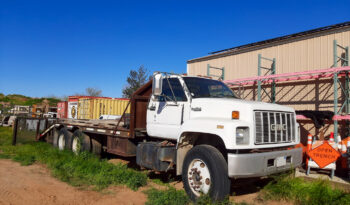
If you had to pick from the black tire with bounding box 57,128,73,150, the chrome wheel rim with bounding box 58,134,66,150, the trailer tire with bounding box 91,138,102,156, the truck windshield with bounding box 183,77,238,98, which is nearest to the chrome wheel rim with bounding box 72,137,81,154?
the black tire with bounding box 57,128,73,150

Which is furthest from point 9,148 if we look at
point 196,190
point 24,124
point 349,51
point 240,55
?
point 349,51

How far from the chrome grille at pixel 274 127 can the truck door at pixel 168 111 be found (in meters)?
1.54

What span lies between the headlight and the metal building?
23.3ft

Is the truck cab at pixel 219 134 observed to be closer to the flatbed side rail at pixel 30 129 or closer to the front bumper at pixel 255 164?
the front bumper at pixel 255 164

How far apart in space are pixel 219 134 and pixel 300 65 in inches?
359

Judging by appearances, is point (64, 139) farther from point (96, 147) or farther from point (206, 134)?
point (206, 134)

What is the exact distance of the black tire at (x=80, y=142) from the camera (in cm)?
810

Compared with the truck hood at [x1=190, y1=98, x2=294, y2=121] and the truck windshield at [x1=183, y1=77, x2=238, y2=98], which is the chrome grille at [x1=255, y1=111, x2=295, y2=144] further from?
the truck windshield at [x1=183, y1=77, x2=238, y2=98]

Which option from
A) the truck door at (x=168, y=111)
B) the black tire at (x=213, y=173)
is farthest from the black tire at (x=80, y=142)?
the black tire at (x=213, y=173)

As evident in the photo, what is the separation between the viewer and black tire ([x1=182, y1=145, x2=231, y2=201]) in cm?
410

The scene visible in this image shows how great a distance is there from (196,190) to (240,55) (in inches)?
425

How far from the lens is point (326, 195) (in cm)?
438

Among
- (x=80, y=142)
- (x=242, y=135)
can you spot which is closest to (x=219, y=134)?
(x=242, y=135)

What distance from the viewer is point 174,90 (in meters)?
5.57
